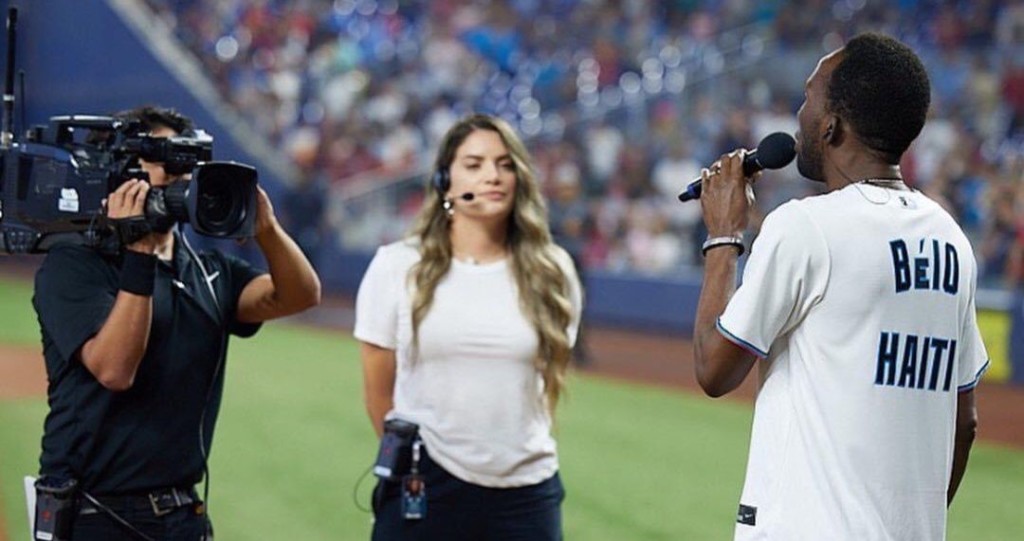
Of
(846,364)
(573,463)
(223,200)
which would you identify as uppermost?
(223,200)

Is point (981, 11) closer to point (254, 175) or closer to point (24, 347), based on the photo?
point (24, 347)

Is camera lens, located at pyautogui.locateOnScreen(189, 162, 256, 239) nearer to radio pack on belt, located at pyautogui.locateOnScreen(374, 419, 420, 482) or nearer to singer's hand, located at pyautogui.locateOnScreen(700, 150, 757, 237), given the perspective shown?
radio pack on belt, located at pyautogui.locateOnScreen(374, 419, 420, 482)

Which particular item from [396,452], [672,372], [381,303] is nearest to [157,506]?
[396,452]

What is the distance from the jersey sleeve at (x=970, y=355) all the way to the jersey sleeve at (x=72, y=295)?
2113mm

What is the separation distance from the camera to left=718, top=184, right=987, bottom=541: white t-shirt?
298cm

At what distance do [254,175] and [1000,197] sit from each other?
12.8 meters

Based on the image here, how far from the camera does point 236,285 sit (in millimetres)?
4340

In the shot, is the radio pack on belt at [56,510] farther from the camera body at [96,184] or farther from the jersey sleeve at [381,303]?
the jersey sleeve at [381,303]

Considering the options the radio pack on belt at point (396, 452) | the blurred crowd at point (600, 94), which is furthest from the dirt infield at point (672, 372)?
the radio pack on belt at point (396, 452)

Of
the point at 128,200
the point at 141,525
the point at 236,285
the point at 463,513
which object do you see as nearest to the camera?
the point at 128,200

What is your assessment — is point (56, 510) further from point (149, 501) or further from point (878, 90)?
point (878, 90)

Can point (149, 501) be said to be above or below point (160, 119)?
below

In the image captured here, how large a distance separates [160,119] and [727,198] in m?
1.80

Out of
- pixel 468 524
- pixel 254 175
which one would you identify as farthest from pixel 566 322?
pixel 254 175
